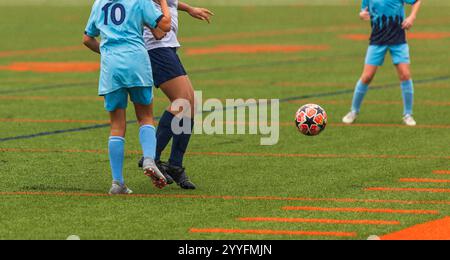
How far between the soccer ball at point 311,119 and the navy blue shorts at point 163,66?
2628 millimetres

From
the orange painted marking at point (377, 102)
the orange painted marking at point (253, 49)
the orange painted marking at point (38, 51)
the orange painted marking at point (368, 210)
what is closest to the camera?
the orange painted marking at point (368, 210)

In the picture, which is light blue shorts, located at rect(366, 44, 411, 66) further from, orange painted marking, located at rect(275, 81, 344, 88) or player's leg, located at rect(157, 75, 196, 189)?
player's leg, located at rect(157, 75, 196, 189)

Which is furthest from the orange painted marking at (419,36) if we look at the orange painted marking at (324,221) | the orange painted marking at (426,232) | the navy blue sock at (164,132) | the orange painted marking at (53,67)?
the orange painted marking at (426,232)

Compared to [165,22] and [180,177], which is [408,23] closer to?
[180,177]

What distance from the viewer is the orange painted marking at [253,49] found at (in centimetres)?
2953

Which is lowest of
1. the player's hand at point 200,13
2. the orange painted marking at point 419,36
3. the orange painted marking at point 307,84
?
the orange painted marking at point 307,84

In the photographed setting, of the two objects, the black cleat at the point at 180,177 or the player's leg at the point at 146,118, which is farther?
the black cleat at the point at 180,177

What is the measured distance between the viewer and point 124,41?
10.6m

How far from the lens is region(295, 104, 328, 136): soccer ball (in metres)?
13.5

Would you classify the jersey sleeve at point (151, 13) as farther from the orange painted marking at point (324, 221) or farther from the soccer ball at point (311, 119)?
the soccer ball at point (311, 119)

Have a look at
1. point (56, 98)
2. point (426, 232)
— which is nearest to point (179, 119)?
point (426, 232)

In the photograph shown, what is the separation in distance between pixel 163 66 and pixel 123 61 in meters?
0.73

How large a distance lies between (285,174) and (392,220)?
2.62 metres

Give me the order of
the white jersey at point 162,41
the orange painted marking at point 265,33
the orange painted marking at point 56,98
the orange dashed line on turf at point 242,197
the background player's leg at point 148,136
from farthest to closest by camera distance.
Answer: the orange painted marking at point 265,33 → the orange painted marking at point 56,98 → the white jersey at point 162,41 → the background player's leg at point 148,136 → the orange dashed line on turf at point 242,197
